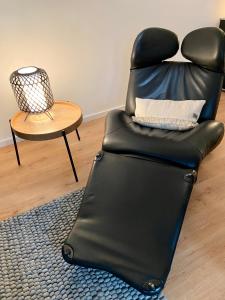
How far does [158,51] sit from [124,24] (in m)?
0.69

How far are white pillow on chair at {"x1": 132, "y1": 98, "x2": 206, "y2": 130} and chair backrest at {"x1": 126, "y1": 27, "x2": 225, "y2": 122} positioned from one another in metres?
0.07

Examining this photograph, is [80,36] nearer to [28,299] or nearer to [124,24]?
[124,24]

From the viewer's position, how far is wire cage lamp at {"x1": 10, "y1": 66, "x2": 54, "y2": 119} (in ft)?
5.51

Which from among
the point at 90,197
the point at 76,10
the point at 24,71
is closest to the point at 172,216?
the point at 90,197

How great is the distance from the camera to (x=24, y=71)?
174 centimetres

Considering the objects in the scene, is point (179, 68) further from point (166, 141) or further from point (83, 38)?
point (83, 38)

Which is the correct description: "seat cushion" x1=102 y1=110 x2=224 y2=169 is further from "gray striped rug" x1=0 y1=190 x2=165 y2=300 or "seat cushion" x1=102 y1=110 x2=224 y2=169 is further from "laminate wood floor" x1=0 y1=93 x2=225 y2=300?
"gray striped rug" x1=0 y1=190 x2=165 y2=300

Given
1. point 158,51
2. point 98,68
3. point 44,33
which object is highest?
point 44,33

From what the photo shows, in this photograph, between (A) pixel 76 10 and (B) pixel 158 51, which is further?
(A) pixel 76 10

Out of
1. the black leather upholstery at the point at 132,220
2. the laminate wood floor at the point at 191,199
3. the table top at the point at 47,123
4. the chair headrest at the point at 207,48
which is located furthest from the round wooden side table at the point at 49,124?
the chair headrest at the point at 207,48

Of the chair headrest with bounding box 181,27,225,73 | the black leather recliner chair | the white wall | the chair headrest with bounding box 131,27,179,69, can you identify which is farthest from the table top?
the chair headrest with bounding box 181,27,225,73

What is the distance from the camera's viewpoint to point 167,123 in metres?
1.58

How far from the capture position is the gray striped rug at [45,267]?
3.98 feet

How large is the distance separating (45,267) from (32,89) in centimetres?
106
